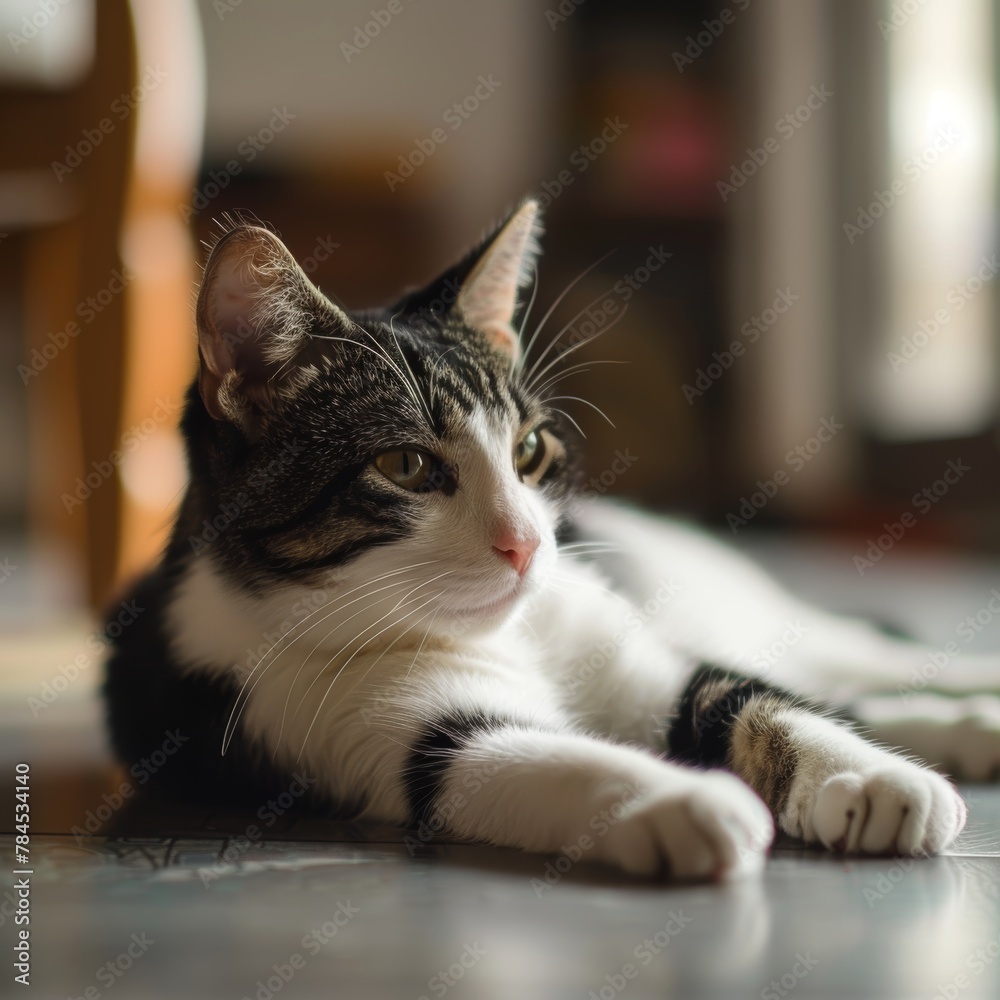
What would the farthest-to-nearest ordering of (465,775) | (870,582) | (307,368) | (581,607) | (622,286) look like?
(622,286) → (870,582) → (581,607) → (307,368) → (465,775)

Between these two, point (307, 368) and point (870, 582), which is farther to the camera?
point (870, 582)

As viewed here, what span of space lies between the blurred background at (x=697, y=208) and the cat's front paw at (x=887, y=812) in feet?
9.53

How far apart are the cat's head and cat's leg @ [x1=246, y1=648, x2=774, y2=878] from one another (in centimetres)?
9

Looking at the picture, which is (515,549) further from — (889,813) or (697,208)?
Result: (697,208)

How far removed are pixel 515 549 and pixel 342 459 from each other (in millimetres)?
208

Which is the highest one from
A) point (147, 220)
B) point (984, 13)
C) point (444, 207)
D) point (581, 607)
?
point (984, 13)

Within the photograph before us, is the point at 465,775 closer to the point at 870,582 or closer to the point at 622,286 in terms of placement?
the point at 870,582

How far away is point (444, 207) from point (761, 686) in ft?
13.5

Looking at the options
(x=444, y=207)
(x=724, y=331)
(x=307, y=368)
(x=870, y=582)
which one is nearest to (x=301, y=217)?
(x=444, y=207)

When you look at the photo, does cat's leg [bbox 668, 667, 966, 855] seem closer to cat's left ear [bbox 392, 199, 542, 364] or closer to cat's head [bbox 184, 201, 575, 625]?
cat's head [bbox 184, 201, 575, 625]

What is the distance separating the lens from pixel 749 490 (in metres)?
4.92

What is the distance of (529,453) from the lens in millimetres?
1187

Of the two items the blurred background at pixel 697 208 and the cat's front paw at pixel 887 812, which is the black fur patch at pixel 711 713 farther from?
the blurred background at pixel 697 208

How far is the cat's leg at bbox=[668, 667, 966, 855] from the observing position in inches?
33.3
